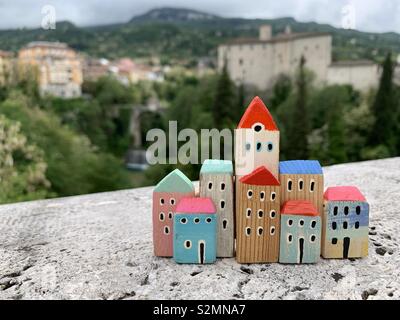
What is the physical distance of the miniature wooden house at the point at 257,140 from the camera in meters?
1.77

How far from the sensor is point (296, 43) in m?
22.2

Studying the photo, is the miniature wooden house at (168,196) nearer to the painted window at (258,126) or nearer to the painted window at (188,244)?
the painted window at (188,244)

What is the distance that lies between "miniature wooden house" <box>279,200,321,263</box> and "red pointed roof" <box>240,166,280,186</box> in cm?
12

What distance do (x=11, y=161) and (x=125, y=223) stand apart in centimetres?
439

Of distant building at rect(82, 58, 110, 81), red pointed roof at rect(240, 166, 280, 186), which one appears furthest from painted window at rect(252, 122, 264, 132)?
distant building at rect(82, 58, 110, 81)

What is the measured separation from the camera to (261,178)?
5.80 feet

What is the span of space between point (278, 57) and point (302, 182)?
22110 millimetres

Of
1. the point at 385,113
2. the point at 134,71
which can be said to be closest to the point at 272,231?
the point at 385,113

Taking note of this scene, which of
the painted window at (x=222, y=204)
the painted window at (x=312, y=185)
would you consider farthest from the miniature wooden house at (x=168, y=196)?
the painted window at (x=312, y=185)

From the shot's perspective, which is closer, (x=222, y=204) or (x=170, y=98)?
(x=222, y=204)

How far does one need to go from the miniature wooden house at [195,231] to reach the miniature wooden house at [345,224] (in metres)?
0.48

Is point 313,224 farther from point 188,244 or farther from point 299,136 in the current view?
point 299,136
